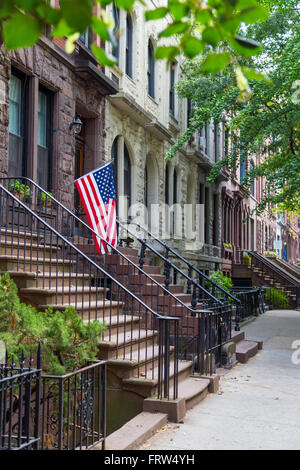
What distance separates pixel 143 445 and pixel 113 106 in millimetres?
11273

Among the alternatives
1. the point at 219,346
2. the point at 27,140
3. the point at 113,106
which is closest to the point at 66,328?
the point at 219,346

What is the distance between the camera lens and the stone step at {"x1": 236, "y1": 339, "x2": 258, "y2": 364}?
11.1m

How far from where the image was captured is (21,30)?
2.37 m

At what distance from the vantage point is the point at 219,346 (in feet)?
32.8

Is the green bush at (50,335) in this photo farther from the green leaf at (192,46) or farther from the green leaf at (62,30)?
the green leaf at (62,30)

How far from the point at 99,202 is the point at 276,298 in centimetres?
1672

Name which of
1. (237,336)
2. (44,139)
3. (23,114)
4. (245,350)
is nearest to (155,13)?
(23,114)

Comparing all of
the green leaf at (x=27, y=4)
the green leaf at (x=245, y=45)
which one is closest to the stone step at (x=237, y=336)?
the green leaf at (x=245, y=45)

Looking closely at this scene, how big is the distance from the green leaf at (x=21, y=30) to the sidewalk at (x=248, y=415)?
4.52m

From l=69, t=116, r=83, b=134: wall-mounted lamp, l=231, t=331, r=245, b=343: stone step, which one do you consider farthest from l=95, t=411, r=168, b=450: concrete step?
l=69, t=116, r=83, b=134: wall-mounted lamp

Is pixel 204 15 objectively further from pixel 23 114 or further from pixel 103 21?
pixel 23 114

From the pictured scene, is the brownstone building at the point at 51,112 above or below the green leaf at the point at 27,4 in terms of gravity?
above

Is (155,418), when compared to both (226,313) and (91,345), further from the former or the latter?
(226,313)

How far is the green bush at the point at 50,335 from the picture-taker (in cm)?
529
